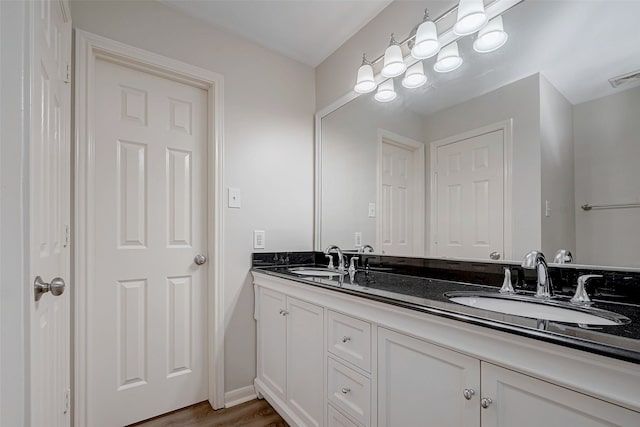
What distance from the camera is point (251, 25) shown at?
1957 mm

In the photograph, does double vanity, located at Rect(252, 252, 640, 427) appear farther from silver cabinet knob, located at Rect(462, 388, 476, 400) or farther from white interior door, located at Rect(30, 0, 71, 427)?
white interior door, located at Rect(30, 0, 71, 427)

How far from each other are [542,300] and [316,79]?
206cm

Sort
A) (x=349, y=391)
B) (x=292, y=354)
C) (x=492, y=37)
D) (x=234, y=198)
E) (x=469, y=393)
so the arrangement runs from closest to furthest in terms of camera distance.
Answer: (x=469, y=393) → (x=349, y=391) → (x=492, y=37) → (x=292, y=354) → (x=234, y=198)

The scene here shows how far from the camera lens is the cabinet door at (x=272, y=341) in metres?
1.69

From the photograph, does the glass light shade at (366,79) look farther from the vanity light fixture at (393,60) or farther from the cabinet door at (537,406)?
the cabinet door at (537,406)

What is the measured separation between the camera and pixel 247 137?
2059 mm

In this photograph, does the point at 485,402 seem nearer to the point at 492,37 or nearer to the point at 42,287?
the point at 42,287

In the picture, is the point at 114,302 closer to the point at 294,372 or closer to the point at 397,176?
the point at 294,372

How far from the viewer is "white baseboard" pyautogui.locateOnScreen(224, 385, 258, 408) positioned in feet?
6.22

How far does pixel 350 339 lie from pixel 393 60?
1.42 metres

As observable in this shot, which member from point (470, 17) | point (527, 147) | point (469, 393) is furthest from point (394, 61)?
point (469, 393)

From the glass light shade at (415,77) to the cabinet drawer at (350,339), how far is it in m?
1.27

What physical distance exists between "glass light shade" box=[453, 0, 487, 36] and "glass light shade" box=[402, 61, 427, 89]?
294mm

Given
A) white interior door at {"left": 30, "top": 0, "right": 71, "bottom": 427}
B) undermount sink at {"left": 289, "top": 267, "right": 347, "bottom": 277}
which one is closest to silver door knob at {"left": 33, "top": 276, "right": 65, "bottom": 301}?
white interior door at {"left": 30, "top": 0, "right": 71, "bottom": 427}
